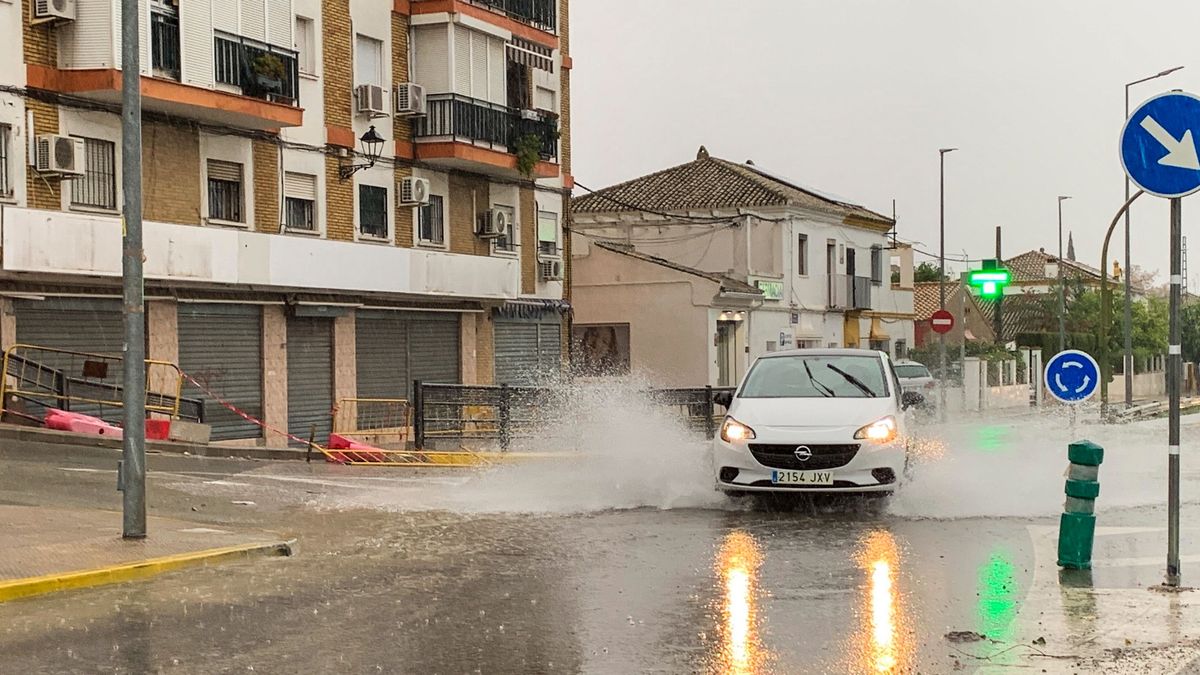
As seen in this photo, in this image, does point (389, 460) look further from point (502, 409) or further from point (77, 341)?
point (77, 341)

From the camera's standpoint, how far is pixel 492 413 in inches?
1006

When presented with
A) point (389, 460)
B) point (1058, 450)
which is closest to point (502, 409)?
point (389, 460)

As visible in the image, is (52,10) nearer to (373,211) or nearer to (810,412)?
(373,211)

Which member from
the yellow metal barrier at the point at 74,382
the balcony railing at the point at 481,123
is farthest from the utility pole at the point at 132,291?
the balcony railing at the point at 481,123

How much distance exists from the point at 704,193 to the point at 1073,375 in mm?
35876

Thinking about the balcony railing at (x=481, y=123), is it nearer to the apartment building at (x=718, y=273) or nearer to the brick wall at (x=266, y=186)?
the brick wall at (x=266, y=186)

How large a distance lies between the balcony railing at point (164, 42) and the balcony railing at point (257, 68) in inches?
39.3

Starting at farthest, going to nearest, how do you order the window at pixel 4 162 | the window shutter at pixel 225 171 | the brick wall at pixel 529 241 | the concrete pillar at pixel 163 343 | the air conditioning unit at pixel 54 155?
the brick wall at pixel 529 241, the window shutter at pixel 225 171, the concrete pillar at pixel 163 343, the air conditioning unit at pixel 54 155, the window at pixel 4 162

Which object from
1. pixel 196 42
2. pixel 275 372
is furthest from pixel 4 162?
pixel 275 372

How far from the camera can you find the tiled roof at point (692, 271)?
4350 centimetres

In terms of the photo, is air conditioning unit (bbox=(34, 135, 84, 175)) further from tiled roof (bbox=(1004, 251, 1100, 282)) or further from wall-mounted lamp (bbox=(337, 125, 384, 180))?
tiled roof (bbox=(1004, 251, 1100, 282))

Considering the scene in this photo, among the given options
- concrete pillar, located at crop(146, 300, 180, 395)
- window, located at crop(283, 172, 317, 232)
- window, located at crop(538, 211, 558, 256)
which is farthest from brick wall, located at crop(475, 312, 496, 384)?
concrete pillar, located at crop(146, 300, 180, 395)

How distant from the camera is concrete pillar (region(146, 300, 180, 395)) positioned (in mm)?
24609

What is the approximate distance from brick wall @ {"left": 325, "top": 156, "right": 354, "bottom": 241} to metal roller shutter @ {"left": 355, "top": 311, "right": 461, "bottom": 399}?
1.87 metres
